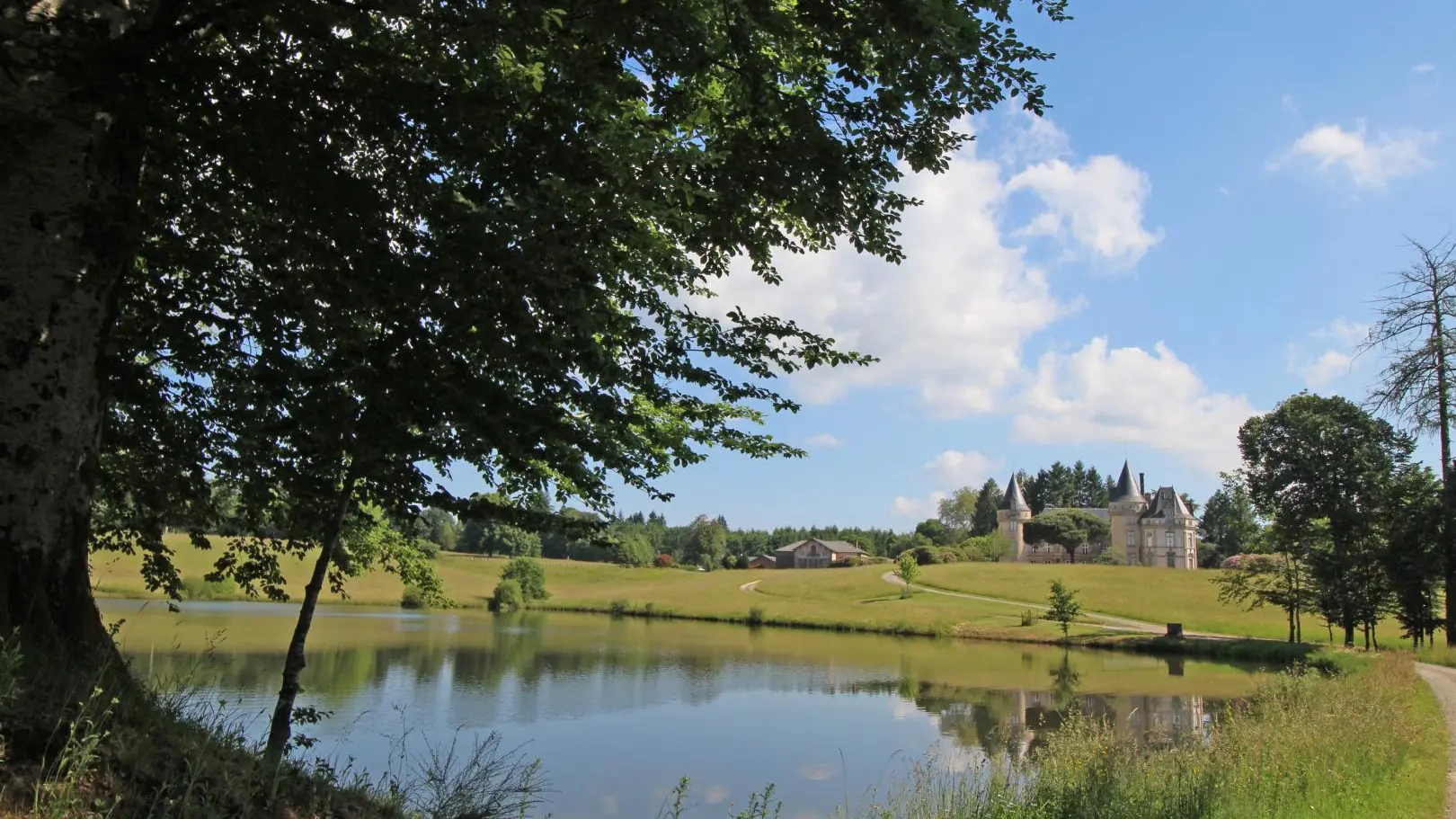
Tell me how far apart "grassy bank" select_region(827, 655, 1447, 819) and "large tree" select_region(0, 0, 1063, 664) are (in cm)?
505

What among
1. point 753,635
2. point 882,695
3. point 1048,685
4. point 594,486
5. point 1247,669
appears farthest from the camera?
point 753,635

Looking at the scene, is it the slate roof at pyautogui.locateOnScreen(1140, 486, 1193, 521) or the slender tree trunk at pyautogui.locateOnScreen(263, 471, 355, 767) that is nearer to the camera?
the slender tree trunk at pyautogui.locateOnScreen(263, 471, 355, 767)

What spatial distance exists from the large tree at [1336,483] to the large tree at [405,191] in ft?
117

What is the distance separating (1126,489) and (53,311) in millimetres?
117970

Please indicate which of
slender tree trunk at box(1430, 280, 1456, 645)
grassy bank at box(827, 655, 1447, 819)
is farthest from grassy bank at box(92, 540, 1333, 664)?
grassy bank at box(827, 655, 1447, 819)

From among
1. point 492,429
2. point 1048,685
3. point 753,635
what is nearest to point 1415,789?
point 492,429

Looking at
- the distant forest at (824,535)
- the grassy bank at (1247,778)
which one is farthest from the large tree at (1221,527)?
the grassy bank at (1247,778)

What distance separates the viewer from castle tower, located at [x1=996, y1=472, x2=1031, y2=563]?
104 metres

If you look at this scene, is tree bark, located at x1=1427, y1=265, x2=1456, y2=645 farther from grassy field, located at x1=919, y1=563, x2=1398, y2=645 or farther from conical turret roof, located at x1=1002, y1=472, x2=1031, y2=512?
conical turret roof, located at x1=1002, y1=472, x2=1031, y2=512

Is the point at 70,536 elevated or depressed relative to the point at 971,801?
elevated

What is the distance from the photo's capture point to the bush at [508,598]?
2322 inches

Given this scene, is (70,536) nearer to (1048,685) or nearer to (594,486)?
(594,486)

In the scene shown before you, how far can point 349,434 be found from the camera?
4.73 meters

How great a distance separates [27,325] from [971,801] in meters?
8.31
